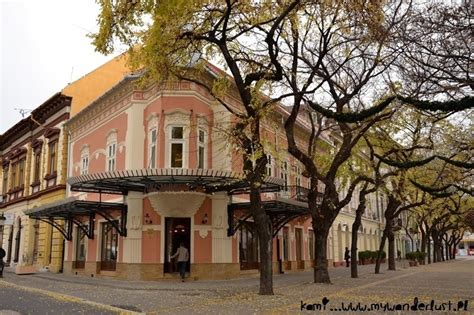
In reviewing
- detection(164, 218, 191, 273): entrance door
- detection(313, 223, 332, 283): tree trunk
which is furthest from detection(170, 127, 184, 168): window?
detection(313, 223, 332, 283): tree trunk

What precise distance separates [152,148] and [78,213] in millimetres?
6055

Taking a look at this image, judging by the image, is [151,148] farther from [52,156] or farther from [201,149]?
[52,156]

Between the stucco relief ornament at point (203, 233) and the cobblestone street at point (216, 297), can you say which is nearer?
the cobblestone street at point (216, 297)

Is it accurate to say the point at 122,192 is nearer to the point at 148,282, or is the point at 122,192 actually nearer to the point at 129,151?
the point at 129,151

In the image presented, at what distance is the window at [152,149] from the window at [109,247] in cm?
381

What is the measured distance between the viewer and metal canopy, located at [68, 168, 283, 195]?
17203 mm

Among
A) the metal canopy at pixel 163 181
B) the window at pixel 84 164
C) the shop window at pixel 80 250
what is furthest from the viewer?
the window at pixel 84 164

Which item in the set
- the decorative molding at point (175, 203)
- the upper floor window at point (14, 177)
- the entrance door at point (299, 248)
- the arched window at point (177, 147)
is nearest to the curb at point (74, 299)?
the decorative molding at point (175, 203)

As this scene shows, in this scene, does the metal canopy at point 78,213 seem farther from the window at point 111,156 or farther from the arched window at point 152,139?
the arched window at point 152,139

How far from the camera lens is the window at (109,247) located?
20969mm

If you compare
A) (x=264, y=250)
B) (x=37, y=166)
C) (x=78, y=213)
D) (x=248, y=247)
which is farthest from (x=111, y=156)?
(x=264, y=250)

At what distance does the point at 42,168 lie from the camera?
29.0 meters

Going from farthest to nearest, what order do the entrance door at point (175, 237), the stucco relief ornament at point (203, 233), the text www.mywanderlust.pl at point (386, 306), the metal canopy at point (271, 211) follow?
the metal canopy at point (271, 211) → the stucco relief ornament at point (203, 233) → the entrance door at point (175, 237) → the text www.mywanderlust.pl at point (386, 306)

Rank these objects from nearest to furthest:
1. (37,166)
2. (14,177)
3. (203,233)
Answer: (203,233) → (37,166) → (14,177)
